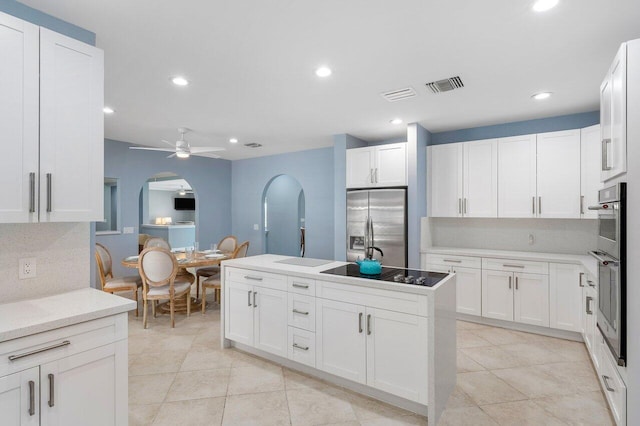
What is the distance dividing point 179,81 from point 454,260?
3.86 m

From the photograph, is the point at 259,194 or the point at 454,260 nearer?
the point at 454,260

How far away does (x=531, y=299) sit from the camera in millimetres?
3875

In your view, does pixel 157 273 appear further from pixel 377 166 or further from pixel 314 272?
pixel 377 166

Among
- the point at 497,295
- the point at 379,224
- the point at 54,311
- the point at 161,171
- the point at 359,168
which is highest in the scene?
the point at 161,171

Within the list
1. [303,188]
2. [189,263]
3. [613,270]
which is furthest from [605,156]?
[303,188]

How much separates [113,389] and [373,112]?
141 inches

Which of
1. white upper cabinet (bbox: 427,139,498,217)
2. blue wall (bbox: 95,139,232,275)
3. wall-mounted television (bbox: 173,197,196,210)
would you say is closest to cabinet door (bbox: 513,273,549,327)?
white upper cabinet (bbox: 427,139,498,217)

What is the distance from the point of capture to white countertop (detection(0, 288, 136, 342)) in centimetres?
148

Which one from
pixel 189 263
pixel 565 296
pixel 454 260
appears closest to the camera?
pixel 565 296

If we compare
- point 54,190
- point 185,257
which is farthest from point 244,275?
point 185,257

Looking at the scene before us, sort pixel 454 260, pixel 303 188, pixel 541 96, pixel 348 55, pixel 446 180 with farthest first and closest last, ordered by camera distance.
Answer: pixel 303 188
pixel 446 180
pixel 454 260
pixel 541 96
pixel 348 55

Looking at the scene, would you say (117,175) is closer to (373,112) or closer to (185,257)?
(185,257)

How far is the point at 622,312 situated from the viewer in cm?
190

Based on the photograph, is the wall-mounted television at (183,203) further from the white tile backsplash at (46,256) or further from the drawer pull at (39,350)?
the drawer pull at (39,350)
